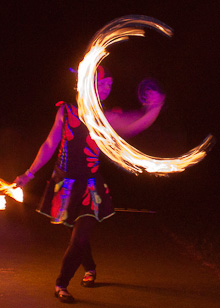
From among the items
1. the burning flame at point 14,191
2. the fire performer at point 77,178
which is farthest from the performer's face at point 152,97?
the burning flame at point 14,191

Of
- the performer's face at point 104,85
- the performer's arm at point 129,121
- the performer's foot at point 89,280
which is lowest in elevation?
the performer's foot at point 89,280

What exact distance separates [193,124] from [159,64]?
1807 mm

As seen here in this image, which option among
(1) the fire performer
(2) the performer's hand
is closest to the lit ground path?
(1) the fire performer

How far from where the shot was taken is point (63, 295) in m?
6.02

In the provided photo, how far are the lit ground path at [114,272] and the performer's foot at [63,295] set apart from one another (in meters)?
0.06

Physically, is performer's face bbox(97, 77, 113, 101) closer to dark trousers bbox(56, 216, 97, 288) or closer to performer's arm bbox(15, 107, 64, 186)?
performer's arm bbox(15, 107, 64, 186)

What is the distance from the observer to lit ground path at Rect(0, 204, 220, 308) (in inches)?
242

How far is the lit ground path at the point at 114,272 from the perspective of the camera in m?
6.14

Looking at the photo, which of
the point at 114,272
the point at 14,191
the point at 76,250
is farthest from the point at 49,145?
the point at 114,272

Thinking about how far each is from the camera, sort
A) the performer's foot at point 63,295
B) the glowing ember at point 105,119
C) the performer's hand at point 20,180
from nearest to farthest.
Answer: the performer's foot at point 63,295, the performer's hand at point 20,180, the glowing ember at point 105,119

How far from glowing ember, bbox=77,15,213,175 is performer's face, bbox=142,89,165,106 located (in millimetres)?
495

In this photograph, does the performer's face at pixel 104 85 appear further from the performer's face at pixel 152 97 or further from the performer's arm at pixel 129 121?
the performer's face at pixel 152 97

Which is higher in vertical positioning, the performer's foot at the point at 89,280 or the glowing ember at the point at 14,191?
the glowing ember at the point at 14,191

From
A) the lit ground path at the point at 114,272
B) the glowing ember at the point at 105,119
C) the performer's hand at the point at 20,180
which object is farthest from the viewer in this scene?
the glowing ember at the point at 105,119
